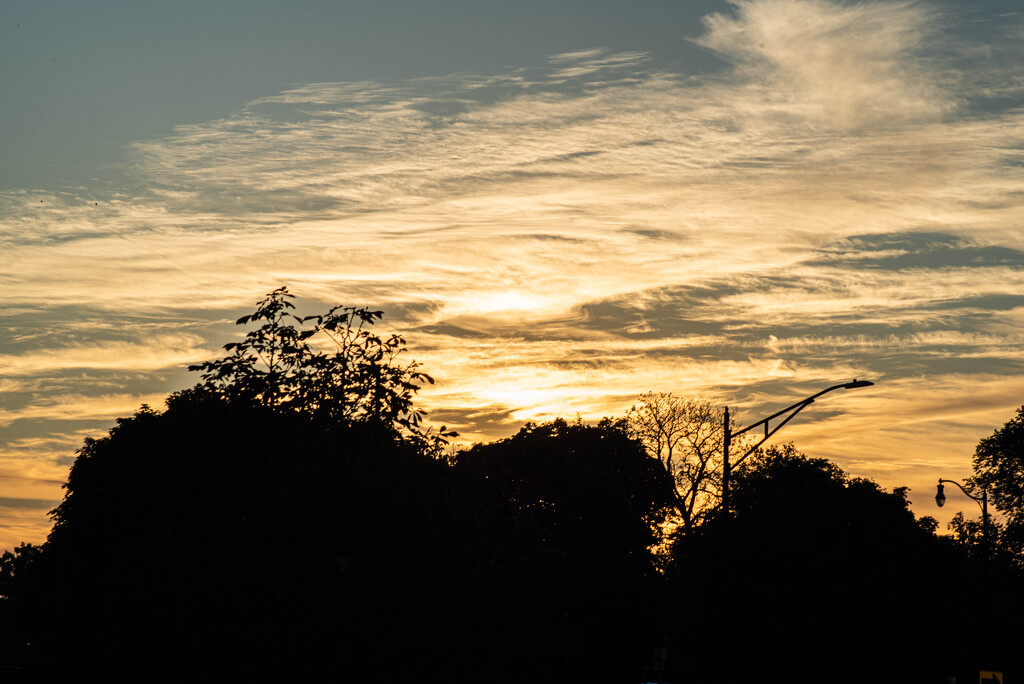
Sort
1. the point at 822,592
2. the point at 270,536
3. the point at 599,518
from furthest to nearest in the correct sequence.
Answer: the point at 599,518
the point at 822,592
the point at 270,536

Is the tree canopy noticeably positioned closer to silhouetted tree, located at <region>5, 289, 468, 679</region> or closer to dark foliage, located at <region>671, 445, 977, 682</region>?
dark foliage, located at <region>671, 445, 977, 682</region>

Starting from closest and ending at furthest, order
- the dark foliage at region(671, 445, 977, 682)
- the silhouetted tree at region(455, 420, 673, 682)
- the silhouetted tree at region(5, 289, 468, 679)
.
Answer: the silhouetted tree at region(5, 289, 468, 679)
the dark foliage at region(671, 445, 977, 682)
the silhouetted tree at region(455, 420, 673, 682)

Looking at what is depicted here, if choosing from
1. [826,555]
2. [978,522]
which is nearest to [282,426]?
[826,555]

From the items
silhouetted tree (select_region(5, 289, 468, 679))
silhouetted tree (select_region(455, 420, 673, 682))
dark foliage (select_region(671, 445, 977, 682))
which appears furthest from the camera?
silhouetted tree (select_region(455, 420, 673, 682))

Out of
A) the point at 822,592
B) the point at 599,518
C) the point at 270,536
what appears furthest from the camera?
the point at 599,518

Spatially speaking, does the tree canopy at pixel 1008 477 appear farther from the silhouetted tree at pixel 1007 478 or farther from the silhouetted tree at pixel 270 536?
the silhouetted tree at pixel 270 536

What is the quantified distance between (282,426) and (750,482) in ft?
140

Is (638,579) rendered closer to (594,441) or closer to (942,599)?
(594,441)

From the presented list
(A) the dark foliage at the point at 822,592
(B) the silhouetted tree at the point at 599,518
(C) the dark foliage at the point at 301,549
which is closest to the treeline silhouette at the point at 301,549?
(C) the dark foliage at the point at 301,549

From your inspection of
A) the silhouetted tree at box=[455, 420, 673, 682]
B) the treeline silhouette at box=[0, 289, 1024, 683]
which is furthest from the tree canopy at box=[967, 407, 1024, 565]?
the treeline silhouette at box=[0, 289, 1024, 683]

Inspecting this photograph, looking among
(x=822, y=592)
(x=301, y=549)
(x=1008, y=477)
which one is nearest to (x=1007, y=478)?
(x=1008, y=477)

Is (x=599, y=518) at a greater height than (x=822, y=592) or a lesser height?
greater

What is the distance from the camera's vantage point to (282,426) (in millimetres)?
20406

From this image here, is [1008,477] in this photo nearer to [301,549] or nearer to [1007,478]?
[1007,478]
